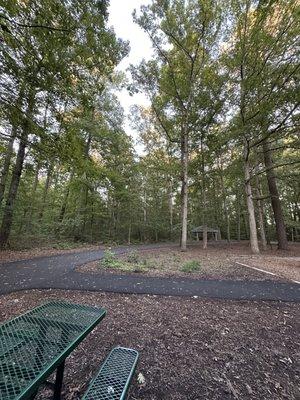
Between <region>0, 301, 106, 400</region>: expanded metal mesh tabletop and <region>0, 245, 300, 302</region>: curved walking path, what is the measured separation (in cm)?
252

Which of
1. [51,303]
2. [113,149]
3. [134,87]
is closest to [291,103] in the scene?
[134,87]

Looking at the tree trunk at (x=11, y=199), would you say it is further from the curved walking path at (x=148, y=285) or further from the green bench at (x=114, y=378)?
the green bench at (x=114, y=378)

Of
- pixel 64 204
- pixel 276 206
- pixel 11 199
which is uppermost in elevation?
pixel 64 204

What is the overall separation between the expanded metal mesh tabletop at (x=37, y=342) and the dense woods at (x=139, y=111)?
4404mm

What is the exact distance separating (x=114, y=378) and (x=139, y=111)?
21206 millimetres

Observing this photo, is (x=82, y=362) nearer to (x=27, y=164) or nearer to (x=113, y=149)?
(x=27, y=164)

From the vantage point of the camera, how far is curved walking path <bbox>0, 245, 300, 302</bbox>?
4.03 m

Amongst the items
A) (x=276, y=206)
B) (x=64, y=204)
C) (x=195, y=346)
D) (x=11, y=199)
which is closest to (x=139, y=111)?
(x=64, y=204)

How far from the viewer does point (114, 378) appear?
153cm

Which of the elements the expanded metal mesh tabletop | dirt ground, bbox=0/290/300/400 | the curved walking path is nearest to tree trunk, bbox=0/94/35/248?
the curved walking path

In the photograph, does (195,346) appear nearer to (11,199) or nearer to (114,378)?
(114,378)

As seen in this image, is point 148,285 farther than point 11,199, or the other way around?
point 11,199

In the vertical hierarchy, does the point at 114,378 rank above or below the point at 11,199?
below

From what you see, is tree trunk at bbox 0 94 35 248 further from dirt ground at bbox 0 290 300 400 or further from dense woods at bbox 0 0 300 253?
dirt ground at bbox 0 290 300 400
